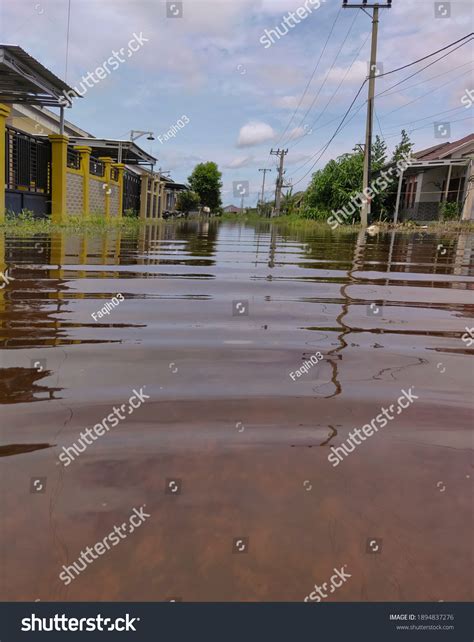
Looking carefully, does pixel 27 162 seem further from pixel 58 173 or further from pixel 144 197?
pixel 144 197

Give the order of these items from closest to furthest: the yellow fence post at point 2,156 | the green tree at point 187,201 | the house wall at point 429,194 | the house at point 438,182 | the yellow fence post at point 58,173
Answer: the yellow fence post at point 2,156, the yellow fence post at point 58,173, the house at point 438,182, the house wall at point 429,194, the green tree at point 187,201

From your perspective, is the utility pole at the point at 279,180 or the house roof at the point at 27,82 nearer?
the house roof at the point at 27,82

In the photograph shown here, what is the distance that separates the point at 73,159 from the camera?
1608 cm

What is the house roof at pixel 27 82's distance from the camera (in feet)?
37.3

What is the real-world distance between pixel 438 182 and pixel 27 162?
24.7m

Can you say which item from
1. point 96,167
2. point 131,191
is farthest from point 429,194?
point 96,167

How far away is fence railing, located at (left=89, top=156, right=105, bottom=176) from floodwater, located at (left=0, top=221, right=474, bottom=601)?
52.0ft

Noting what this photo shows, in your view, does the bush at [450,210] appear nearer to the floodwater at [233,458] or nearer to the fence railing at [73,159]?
the fence railing at [73,159]

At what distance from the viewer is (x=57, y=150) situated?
47.8ft

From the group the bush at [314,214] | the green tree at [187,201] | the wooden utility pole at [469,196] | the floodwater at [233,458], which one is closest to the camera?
the floodwater at [233,458]

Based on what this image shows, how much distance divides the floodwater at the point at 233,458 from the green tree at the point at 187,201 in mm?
49734

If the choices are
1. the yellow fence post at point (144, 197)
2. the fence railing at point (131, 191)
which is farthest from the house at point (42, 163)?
the yellow fence post at point (144, 197)

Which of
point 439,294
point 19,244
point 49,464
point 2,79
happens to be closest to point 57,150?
point 2,79
